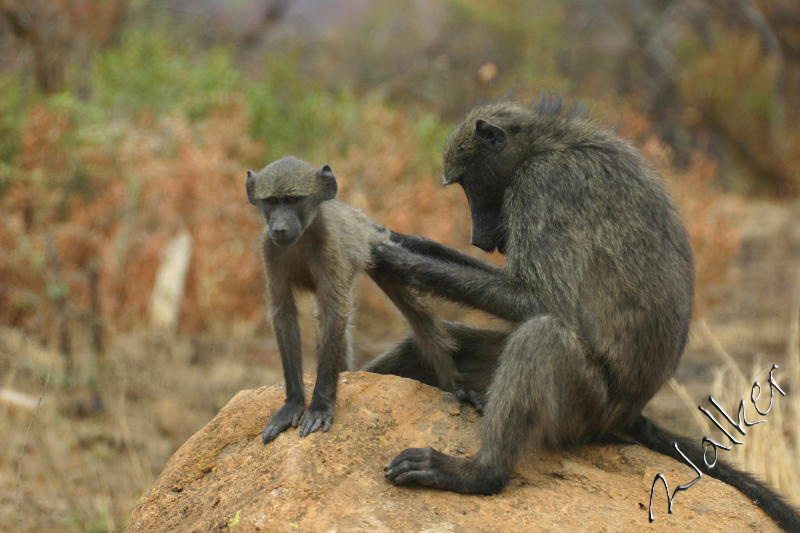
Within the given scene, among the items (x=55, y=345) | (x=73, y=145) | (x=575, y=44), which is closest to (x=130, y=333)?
(x=55, y=345)

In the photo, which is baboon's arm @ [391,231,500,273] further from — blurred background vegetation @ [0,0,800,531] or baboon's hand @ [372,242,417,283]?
blurred background vegetation @ [0,0,800,531]

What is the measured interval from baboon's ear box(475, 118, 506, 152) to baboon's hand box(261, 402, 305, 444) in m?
1.31

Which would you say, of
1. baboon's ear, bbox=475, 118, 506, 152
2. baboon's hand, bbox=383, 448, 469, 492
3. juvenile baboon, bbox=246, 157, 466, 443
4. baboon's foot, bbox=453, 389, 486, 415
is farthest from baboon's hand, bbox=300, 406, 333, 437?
baboon's ear, bbox=475, 118, 506, 152

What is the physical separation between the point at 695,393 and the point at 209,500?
514 centimetres

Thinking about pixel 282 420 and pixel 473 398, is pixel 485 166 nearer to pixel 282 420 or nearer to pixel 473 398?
pixel 473 398

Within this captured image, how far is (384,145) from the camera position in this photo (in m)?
8.58

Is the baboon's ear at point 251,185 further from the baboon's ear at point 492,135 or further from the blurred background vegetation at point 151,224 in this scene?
the blurred background vegetation at point 151,224

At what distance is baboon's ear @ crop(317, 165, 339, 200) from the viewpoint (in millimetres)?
3535

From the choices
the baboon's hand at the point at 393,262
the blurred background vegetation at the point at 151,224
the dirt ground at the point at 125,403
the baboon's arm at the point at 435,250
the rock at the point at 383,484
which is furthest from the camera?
the blurred background vegetation at the point at 151,224

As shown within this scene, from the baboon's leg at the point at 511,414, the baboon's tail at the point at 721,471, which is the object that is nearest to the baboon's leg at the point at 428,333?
the baboon's leg at the point at 511,414

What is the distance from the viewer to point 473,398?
11.7 ft

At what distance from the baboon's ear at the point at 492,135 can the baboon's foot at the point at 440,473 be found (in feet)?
4.23

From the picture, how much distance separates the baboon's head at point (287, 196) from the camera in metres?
3.30

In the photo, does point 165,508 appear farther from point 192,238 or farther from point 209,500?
point 192,238
